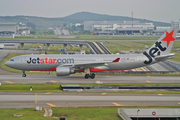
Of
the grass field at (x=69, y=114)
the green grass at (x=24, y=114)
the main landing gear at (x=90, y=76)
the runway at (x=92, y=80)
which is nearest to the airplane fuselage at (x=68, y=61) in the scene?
the main landing gear at (x=90, y=76)

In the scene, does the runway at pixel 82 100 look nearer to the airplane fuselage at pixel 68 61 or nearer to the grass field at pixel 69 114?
the grass field at pixel 69 114

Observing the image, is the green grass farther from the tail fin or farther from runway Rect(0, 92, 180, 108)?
the tail fin

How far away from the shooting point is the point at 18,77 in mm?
50062

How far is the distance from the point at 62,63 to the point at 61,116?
22.2 metres

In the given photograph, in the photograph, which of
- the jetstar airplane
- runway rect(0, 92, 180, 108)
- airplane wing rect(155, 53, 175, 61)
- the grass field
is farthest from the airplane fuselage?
the grass field

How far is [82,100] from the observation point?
3388 cm

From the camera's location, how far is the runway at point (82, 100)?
105 ft

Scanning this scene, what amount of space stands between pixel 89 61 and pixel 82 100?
16678 mm

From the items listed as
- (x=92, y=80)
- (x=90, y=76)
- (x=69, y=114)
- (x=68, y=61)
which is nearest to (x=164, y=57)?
(x=92, y=80)

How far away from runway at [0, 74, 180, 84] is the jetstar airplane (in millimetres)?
1844

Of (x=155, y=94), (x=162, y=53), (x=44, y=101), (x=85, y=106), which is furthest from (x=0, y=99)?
(x=162, y=53)

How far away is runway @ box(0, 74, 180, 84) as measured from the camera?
4694cm

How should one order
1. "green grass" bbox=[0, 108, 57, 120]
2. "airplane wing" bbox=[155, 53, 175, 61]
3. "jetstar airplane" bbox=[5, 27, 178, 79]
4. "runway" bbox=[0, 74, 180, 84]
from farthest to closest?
"airplane wing" bbox=[155, 53, 175, 61] < "jetstar airplane" bbox=[5, 27, 178, 79] < "runway" bbox=[0, 74, 180, 84] < "green grass" bbox=[0, 108, 57, 120]

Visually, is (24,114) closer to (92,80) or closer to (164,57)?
(92,80)
